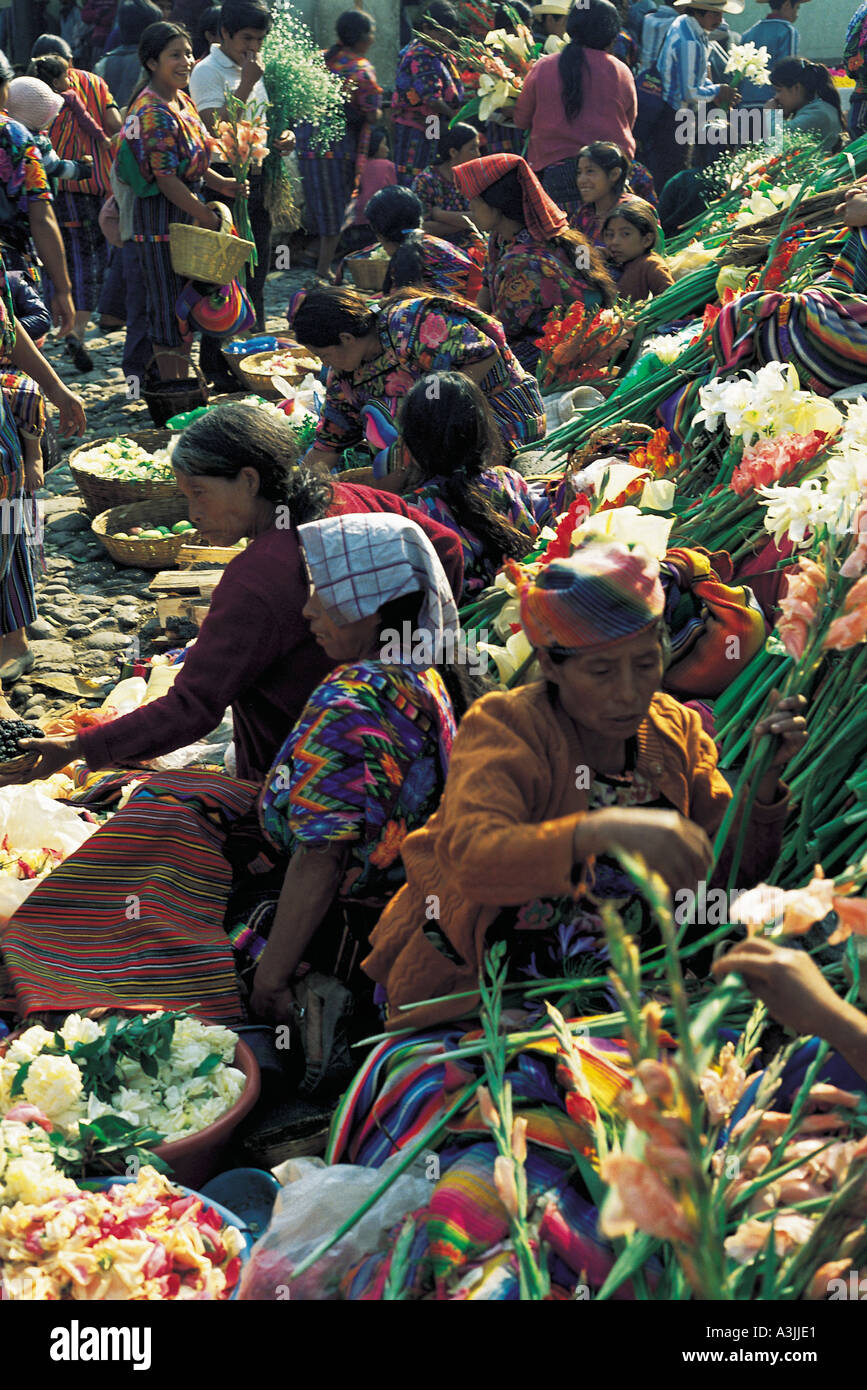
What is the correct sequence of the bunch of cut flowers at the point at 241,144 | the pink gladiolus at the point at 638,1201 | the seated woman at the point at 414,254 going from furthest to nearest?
the bunch of cut flowers at the point at 241,144 < the seated woman at the point at 414,254 < the pink gladiolus at the point at 638,1201

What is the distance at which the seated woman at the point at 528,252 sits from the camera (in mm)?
5359

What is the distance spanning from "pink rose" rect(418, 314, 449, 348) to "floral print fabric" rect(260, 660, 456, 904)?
2.25 metres

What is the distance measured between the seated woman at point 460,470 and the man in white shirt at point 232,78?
13.2 ft

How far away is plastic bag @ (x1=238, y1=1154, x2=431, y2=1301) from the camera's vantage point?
70.9 inches

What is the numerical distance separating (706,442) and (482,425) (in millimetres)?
572

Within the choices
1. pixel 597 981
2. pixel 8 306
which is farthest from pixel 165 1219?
pixel 8 306

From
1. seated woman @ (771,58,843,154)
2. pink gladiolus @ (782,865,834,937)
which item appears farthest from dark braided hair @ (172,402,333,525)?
seated woman @ (771,58,843,154)

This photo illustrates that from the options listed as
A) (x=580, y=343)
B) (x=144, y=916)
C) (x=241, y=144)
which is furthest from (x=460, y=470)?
(x=241, y=144)

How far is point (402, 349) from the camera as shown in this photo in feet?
14.4

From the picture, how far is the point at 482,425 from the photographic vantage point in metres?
3.40

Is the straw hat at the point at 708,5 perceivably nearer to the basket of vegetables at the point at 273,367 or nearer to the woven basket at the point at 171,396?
the basket of vegetables at the point at 273,367

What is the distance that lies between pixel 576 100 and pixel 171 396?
2.58 metres

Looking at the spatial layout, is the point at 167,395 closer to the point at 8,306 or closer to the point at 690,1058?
the point at 8,306

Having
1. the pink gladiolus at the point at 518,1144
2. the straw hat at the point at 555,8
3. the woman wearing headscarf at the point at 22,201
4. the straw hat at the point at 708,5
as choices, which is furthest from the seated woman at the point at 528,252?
the pink gladiolus at the point at 518,1144
